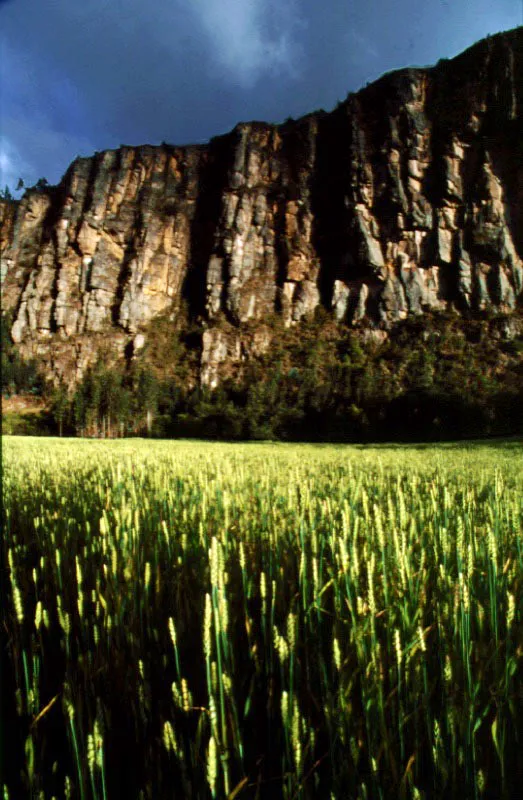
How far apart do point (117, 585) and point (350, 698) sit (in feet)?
2.39

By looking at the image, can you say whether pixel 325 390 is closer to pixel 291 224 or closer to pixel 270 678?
pixel 270 678

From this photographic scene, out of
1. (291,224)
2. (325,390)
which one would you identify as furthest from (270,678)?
(291,224)

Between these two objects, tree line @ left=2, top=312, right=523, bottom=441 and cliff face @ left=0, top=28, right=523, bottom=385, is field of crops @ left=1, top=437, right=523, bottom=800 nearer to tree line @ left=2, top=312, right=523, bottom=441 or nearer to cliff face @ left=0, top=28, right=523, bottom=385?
tree line @ left=2, top=312, right=523, bottom=441

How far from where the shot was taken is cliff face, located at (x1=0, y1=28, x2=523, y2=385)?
2901 inches

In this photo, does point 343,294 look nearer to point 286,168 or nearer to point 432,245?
point 432,245

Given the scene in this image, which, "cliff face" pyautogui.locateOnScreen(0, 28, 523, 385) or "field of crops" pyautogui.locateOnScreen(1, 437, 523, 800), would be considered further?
"cliff face" pyautogui.locateOnScreen(0, 28, 523, 385)

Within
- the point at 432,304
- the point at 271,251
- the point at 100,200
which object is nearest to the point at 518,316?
the point at 432,304

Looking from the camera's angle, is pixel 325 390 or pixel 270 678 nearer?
pixel 270 678

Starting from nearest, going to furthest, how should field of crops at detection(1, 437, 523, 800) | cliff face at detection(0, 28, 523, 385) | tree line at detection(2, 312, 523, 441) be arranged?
field of crops at detection(1, 437, 523, 800) < tree line at detection(2, 312, 523, 441) < cliff face at detection(0, 28, 523, 385)

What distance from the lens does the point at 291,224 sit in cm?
8794

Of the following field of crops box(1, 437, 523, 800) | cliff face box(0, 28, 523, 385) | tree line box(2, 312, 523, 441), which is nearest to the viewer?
field of crops box(1, 437, 523, 800)

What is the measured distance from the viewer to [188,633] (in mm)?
1002

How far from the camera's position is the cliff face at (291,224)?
7369cm

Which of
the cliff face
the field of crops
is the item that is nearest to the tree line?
the cliff face
